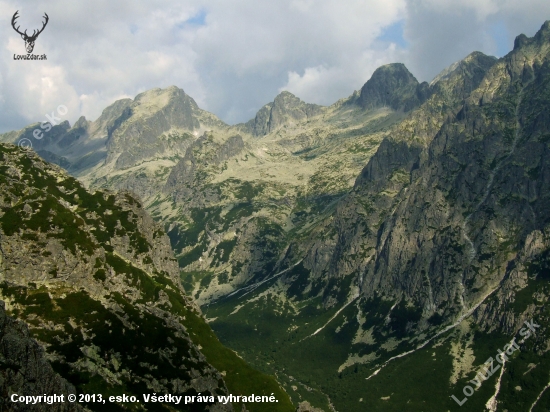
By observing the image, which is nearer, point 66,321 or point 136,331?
point 66,321

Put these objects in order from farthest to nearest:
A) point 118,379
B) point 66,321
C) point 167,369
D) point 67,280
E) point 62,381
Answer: point 67,280 < point 167,369 < point 66,321 < point 118,379 < point 62,381

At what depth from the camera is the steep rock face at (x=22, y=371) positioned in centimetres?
9075

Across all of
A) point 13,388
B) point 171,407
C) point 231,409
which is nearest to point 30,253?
point 171,407

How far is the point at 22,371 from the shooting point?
314 ft

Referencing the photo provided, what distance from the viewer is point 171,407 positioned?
168500 mm

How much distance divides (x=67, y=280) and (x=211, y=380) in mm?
66086

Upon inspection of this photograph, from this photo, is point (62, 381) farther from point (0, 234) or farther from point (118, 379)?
point (0, 234)

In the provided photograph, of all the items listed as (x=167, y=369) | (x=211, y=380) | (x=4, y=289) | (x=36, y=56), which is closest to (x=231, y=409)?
(x=211, y=380)

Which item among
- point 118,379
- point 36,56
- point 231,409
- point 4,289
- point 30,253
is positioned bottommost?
point 231,409

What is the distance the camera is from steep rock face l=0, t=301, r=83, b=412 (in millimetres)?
90750

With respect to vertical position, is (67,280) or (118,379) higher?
(67,280)

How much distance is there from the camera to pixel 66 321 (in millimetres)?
172375

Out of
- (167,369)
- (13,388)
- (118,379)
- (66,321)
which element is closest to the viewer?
(13,388)

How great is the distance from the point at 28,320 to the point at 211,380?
6925 cm
